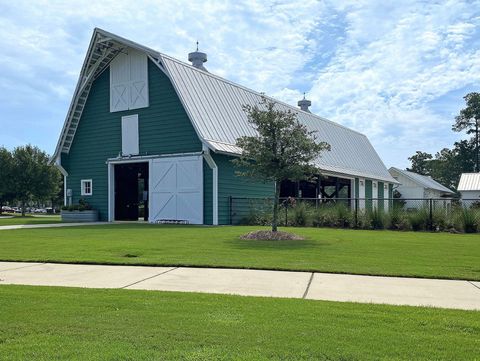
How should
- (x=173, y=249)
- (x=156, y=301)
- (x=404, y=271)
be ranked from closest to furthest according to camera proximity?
(x=156, y=301) < (x=404, y=271) < (x=173, y=249)

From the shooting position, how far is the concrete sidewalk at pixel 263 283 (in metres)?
6.41

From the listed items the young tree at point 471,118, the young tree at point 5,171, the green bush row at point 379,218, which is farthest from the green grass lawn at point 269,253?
the young tree at point 471,118

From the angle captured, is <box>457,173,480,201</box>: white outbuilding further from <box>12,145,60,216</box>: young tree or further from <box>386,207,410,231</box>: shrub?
<box>12,145,60,216</box>: young tree

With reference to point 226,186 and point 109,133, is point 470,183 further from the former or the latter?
point 109,133

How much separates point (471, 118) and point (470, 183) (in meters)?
28.0

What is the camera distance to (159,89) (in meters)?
22.7

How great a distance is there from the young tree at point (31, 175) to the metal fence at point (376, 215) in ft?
99.7

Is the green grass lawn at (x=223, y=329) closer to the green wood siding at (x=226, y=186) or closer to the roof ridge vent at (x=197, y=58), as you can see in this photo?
the green wood siding at (x=226, y=186)

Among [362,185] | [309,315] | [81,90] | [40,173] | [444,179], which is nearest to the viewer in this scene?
[309,315]

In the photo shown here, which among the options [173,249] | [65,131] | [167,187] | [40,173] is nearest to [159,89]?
[167,187]

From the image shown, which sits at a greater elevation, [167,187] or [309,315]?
[167,187]

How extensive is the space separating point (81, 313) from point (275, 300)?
2262 mm

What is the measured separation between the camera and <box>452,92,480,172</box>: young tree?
7056 centimetres

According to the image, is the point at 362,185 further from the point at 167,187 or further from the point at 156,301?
the point at 156,301
